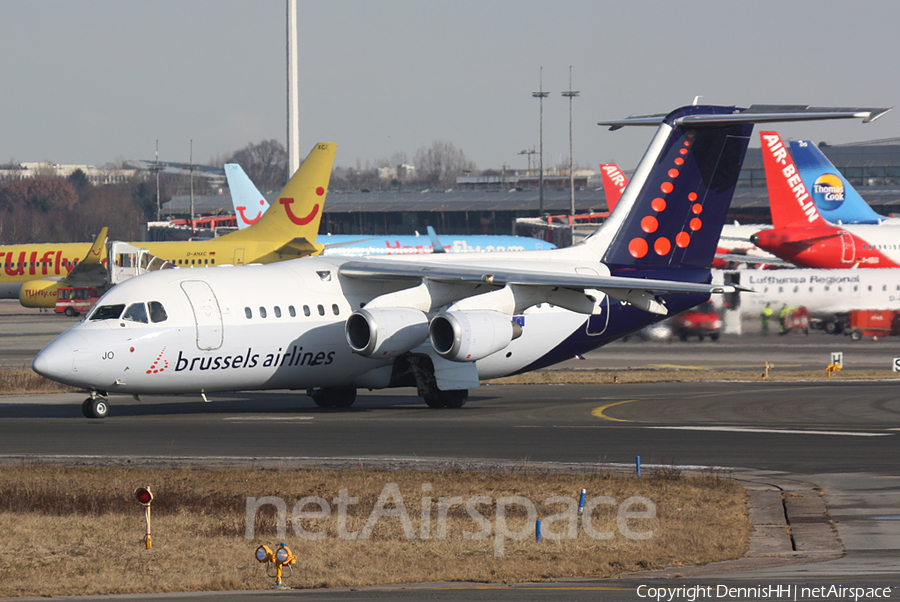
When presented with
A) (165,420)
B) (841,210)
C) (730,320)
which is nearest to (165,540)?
(165,420)

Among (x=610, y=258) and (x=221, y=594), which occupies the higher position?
(x=610, y=258)

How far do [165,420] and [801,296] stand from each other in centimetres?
3412

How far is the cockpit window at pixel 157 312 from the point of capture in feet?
90.8

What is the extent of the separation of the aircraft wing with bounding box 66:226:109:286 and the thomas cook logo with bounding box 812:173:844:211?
48.3m

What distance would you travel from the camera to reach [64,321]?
71.3 metres

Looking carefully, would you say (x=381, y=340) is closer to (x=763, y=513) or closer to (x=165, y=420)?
(x=165, y=420)

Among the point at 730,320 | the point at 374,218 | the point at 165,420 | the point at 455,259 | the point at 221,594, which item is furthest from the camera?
the point at 374,218

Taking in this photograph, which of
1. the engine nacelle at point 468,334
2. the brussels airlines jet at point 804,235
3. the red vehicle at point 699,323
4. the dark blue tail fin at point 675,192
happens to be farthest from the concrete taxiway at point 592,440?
the brussels airlines jet at point 804,235

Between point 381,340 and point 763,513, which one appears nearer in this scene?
point 763,513

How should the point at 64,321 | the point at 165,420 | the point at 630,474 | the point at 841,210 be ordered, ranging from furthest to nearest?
the point at 841,210 < the point at 64,321 < the point at 165,420 < the point at 630,474

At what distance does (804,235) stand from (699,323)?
23497 mm

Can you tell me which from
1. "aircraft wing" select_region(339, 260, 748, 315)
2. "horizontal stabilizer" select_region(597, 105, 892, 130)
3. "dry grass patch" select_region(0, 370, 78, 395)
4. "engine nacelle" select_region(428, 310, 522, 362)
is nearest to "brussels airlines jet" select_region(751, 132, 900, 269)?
"horizontal stabilizer" select_region(597, 105, 892, 130)

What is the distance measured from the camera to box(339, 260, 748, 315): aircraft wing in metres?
28.7

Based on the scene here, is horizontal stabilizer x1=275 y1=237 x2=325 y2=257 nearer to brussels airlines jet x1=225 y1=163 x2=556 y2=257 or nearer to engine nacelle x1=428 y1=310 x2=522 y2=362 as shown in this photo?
brussels airlines jet x1=225 y1=163 x2=556 y2=257
